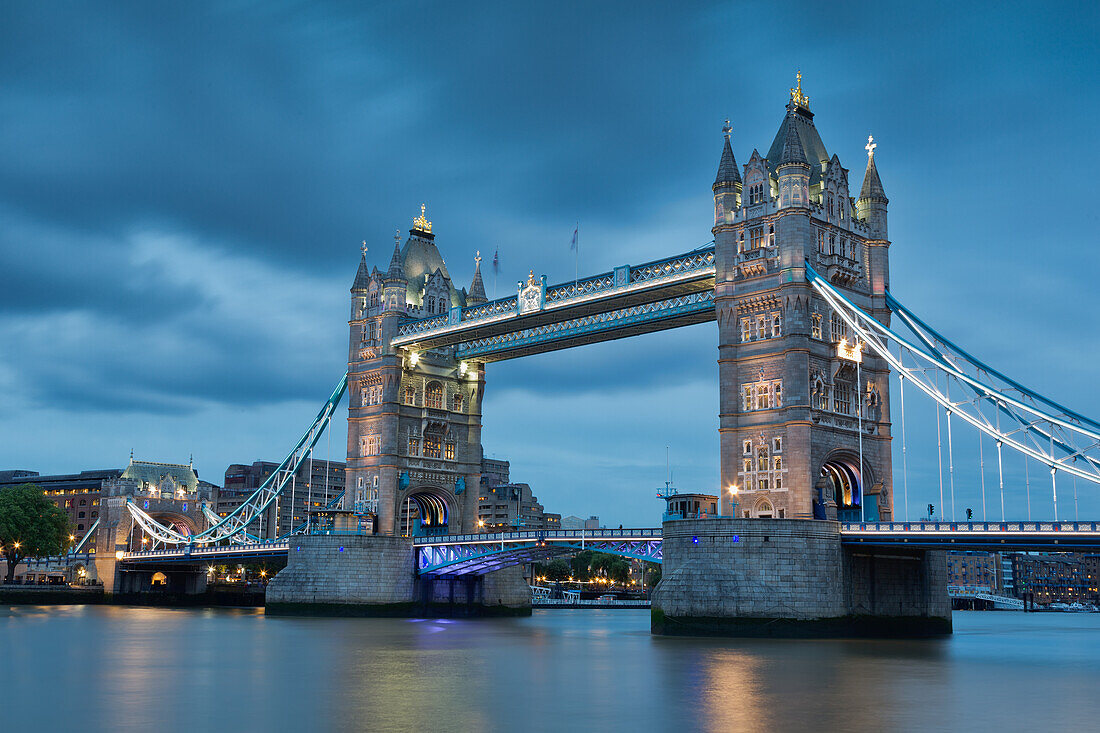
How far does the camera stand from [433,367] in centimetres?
8288

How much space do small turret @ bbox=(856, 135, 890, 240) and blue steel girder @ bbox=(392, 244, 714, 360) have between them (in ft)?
27.2

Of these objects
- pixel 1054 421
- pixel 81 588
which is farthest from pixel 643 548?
pixel 81 588

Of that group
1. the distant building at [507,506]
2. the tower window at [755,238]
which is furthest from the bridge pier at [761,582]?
the distant building at [507,506]

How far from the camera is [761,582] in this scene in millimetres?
49781

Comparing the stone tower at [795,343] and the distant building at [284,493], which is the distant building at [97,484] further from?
the stone tower at [795,343]

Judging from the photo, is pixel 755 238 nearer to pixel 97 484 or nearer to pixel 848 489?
pixel 848 489

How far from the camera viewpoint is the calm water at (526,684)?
23844mm

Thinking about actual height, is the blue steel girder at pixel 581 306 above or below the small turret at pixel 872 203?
below

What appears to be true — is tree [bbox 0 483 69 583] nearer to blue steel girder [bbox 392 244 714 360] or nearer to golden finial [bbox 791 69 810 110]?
blue steel girder [bbox 392 244 714 360]

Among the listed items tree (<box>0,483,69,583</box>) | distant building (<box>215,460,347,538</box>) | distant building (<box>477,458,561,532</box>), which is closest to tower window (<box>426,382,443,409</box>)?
tree (<box>0,483,69,583</box>)

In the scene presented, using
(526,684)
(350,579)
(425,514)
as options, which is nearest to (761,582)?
(526,684)

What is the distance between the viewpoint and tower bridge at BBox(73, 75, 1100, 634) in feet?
164

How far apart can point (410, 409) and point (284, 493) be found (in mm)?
99332

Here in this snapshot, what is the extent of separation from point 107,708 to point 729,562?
100.0 feet
